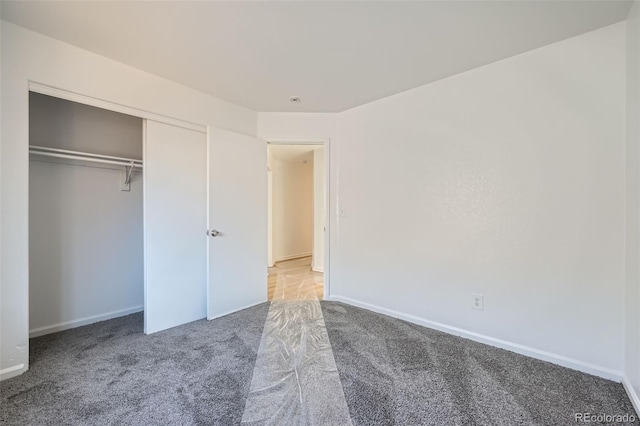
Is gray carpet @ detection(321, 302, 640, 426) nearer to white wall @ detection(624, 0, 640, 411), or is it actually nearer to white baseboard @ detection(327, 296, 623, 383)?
white baseboard @ detection(327, 296, 623, 383)

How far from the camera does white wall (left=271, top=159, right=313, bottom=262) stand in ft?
20.5

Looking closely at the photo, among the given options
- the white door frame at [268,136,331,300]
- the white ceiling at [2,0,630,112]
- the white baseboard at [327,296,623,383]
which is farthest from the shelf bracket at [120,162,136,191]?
the white baseboard at [327,296,623,383]

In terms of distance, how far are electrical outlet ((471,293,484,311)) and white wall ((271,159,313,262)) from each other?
4.26m

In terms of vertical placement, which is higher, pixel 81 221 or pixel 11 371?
pixel 81 221

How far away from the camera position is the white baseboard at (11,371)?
1801 mm

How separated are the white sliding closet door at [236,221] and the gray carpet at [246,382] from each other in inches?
23.1

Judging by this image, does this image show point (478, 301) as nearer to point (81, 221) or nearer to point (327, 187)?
point (327, 187)

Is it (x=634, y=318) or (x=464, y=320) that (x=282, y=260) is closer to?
(x=464, y=320)

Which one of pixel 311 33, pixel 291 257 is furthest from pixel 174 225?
pixel 291 257

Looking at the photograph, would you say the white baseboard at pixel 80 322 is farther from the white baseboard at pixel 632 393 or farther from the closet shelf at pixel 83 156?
the white baseboard at pixel 632 393

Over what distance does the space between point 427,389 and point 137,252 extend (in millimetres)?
3033

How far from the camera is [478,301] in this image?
2377mm

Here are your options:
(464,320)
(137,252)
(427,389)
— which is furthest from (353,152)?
(137,252)

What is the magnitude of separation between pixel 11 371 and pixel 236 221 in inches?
74.8
